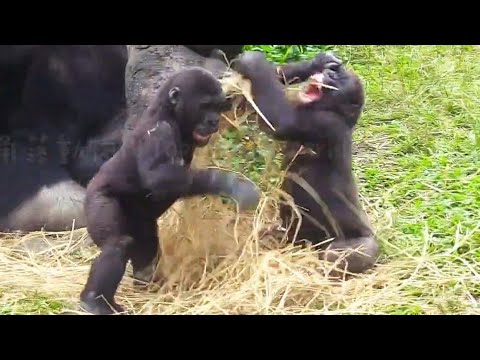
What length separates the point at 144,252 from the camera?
232 centimetres

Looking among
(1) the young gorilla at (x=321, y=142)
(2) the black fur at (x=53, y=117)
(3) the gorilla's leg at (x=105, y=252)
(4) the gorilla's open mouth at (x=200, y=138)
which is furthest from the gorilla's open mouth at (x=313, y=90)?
(3) the gorilla's leg at (x=105, y=252)

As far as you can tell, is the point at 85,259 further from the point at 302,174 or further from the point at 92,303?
the point at 302,174

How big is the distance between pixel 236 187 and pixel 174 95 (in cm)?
33

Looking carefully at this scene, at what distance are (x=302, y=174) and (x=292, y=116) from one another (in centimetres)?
20

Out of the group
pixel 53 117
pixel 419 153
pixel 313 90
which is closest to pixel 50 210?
pixel 53 117

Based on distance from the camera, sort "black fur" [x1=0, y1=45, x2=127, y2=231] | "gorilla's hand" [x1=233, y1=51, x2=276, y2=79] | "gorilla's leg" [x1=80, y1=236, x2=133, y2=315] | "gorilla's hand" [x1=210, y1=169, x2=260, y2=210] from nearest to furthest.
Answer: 1. "gorilla's leg" [x1=80, y1=236, x2=133, y2=315]
2. "gorilla's hand" [x1=210, y1=169, x2=260, y2=210]
3. "gorilla's hand" [x1=233, y1=51, x2=276, y2=79]
4. "black fur" [x1=0, y1=45, x2=127, y2=231]

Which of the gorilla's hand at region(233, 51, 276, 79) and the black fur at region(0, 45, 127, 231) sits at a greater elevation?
the gorilla's hand at region(233, 51, 276, 79)

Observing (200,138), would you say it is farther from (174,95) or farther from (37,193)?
(37,193)

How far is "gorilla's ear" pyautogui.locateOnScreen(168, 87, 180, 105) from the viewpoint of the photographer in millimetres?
2271

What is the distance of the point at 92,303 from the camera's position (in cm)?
217

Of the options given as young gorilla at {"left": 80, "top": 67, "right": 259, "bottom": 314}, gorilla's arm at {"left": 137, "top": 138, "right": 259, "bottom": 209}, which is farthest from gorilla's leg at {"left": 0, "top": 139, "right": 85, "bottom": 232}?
gorilla's arm at {"left": 137, "top": 138, "right": 259, "bottom": 209}

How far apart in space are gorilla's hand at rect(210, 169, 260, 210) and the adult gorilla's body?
313 mm

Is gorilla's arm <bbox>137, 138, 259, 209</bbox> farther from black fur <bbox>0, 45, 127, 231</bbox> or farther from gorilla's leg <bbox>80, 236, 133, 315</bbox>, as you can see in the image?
black fur <bbox>0, 45, 127, 231</bbox>
